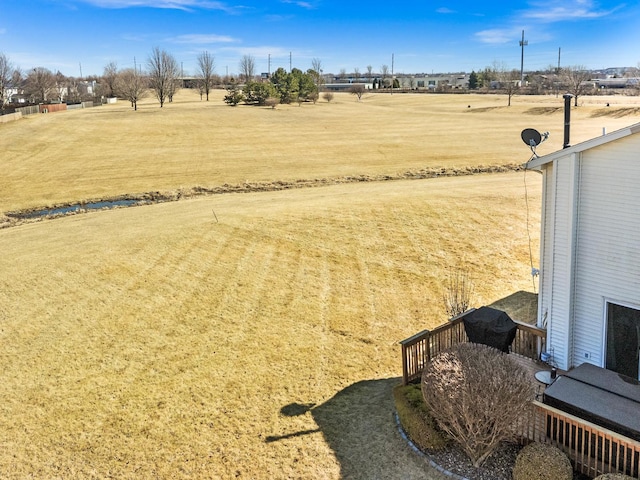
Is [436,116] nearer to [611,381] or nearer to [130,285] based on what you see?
[130,285]

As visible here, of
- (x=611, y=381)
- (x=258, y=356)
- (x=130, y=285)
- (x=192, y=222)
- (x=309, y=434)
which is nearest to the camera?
(x=611, y=381)

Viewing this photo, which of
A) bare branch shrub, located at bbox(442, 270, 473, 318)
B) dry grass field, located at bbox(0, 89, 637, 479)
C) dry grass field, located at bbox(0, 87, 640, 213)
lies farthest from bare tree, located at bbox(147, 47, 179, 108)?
bare branch shrub, located at bbox(442, 270, 473, 318)

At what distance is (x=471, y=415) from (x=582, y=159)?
5.37 m

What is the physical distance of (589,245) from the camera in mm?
9953

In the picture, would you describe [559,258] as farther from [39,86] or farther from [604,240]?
[39,86]

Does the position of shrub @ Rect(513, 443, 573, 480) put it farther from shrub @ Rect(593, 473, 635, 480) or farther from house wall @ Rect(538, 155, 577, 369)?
house wall @ Rect(538, 155, 577, 369)

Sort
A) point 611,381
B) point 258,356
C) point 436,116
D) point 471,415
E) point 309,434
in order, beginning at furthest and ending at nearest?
point 436,116, point 258,356, point 309,434, point 611,381, point 471,415

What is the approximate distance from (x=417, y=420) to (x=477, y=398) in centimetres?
184

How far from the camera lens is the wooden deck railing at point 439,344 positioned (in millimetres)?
10797

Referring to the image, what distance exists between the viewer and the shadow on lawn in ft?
29.1

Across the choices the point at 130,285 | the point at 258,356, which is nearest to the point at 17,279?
the point at 130,285

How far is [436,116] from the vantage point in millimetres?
71562

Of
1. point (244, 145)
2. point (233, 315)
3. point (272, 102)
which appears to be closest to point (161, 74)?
point (272, 102)

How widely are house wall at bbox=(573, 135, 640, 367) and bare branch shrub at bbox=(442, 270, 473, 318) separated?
407cm
